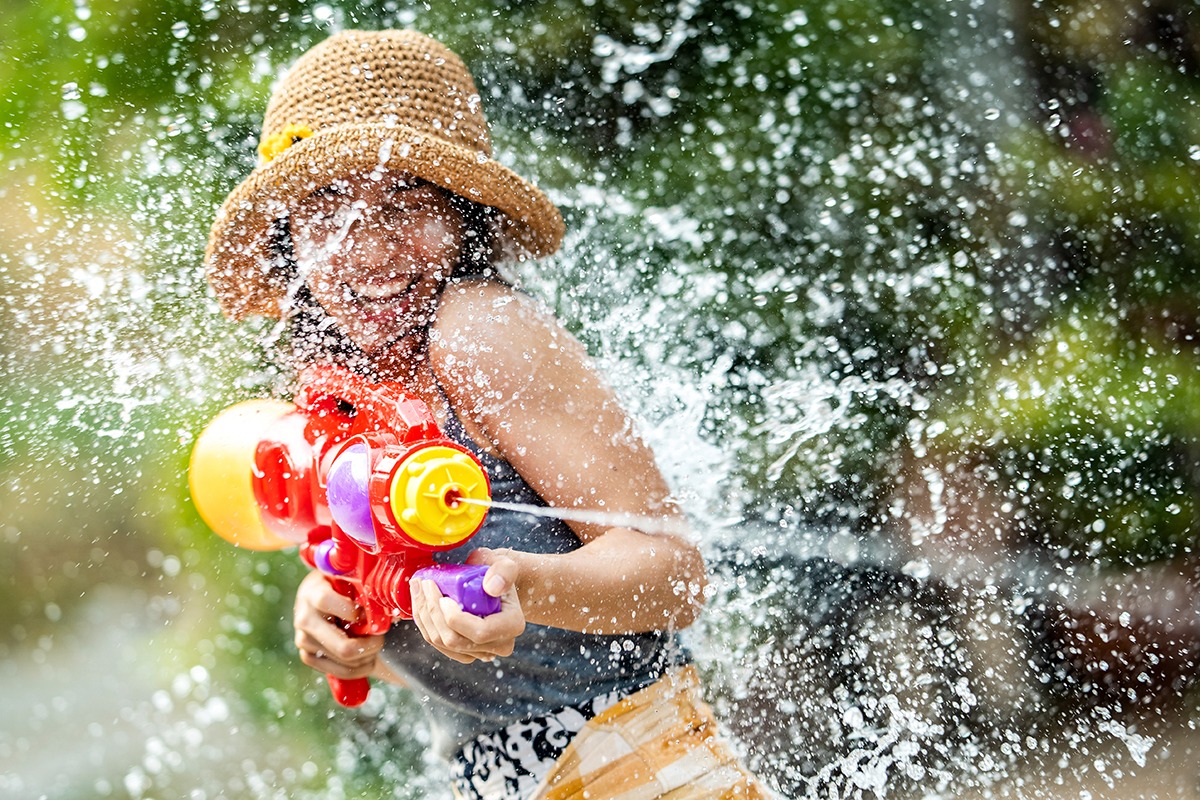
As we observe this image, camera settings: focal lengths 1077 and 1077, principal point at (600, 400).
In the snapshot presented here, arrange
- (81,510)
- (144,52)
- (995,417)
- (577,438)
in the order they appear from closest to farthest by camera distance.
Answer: (577,438) < (144,52) < (995,417) < (81,510)

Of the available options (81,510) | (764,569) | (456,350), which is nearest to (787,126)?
(764,569)

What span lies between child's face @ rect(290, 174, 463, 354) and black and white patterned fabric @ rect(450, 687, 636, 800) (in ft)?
1.72

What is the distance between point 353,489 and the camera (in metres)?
1.04

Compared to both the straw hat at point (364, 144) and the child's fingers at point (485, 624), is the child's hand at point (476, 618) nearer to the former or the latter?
the child's fingers at point (485, 624)

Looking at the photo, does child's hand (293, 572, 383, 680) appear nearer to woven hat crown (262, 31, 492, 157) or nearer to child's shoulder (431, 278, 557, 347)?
child's shoulder (431, 278, 557, 347)

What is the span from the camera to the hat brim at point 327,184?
132 centimetres

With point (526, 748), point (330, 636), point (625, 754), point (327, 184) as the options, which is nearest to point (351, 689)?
point (330, 636)

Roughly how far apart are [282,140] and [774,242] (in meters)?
1.78

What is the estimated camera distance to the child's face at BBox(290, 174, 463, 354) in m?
1.35

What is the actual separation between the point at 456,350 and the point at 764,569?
1914 mm

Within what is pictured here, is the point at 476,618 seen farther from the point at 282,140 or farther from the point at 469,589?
the point at 282,140

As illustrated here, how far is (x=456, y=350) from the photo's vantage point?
1.25 meters

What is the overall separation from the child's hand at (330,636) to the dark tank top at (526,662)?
0.22 feet

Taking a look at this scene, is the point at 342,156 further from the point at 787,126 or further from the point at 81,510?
the point at 81,510
